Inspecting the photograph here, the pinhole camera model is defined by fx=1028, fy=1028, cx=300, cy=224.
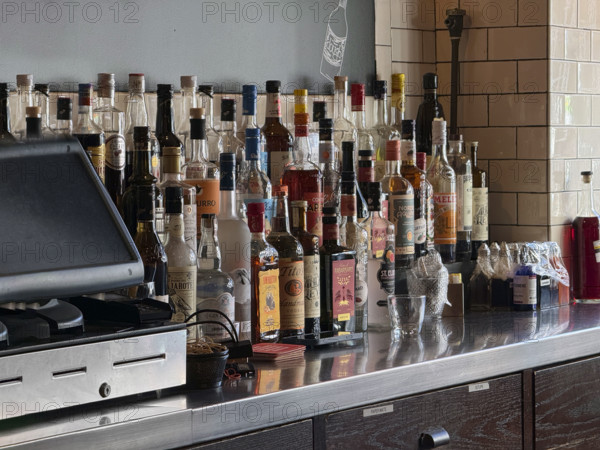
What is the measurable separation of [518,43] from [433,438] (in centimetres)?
141

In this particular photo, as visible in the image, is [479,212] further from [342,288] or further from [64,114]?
[64,114]

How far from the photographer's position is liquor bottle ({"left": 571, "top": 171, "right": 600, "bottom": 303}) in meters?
2.89

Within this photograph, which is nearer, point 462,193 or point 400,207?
point 400,207

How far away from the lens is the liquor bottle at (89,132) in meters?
1.95

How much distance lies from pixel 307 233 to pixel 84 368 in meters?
0.73

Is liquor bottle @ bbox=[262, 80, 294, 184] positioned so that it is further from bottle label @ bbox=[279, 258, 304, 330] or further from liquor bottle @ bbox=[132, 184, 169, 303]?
liquor bottle @ bbox=[132, 184, 169, 303]

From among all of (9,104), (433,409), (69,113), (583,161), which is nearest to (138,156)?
(69,113)

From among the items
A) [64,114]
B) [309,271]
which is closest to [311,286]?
[309,271]

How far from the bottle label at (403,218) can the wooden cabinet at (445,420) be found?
1.52 feet

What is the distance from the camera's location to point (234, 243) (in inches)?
78.2

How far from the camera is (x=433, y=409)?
194 centimetres

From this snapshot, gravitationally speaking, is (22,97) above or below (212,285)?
above

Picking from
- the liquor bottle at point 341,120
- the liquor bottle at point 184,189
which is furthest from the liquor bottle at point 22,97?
the liquor bottle at point 341,120

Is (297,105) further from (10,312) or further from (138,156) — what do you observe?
(10,312)
